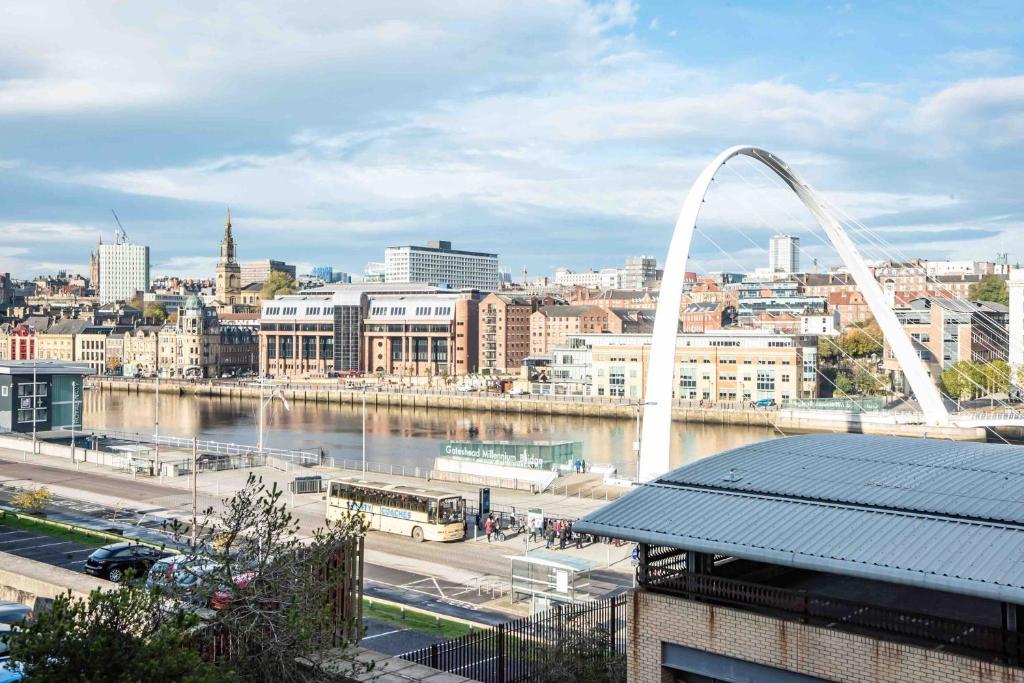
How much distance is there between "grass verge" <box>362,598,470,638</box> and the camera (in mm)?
18984

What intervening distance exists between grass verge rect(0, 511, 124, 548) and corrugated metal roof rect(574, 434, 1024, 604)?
62.4 feet

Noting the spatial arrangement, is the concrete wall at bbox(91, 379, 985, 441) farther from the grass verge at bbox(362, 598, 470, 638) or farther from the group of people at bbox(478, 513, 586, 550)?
the grass verge at bbox(362, 598, 470, 638)

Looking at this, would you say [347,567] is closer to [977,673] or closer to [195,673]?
[195,673]

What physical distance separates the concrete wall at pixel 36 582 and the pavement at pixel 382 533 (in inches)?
76.8

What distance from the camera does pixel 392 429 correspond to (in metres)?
76.1

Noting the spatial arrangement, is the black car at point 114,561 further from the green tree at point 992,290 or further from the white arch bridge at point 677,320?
the green tree at point 992,290

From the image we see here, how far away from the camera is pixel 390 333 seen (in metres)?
123

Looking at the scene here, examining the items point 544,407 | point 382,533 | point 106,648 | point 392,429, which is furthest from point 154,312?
point 106,648

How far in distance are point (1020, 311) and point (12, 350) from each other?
128 metres

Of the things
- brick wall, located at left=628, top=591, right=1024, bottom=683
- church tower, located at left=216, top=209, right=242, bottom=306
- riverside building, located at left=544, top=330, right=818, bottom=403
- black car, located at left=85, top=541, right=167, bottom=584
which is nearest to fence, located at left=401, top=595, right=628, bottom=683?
brick wall, located at left=628, top=591, right=1024, bottom=683

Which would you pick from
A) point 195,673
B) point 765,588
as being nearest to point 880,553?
point 765,588

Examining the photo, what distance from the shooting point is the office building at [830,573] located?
Answer: 9703 millimetres

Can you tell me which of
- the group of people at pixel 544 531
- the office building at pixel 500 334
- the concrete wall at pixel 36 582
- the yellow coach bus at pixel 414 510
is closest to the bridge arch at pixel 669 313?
the group of people at pixel 544 531

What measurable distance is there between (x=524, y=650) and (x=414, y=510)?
13.9 metres
